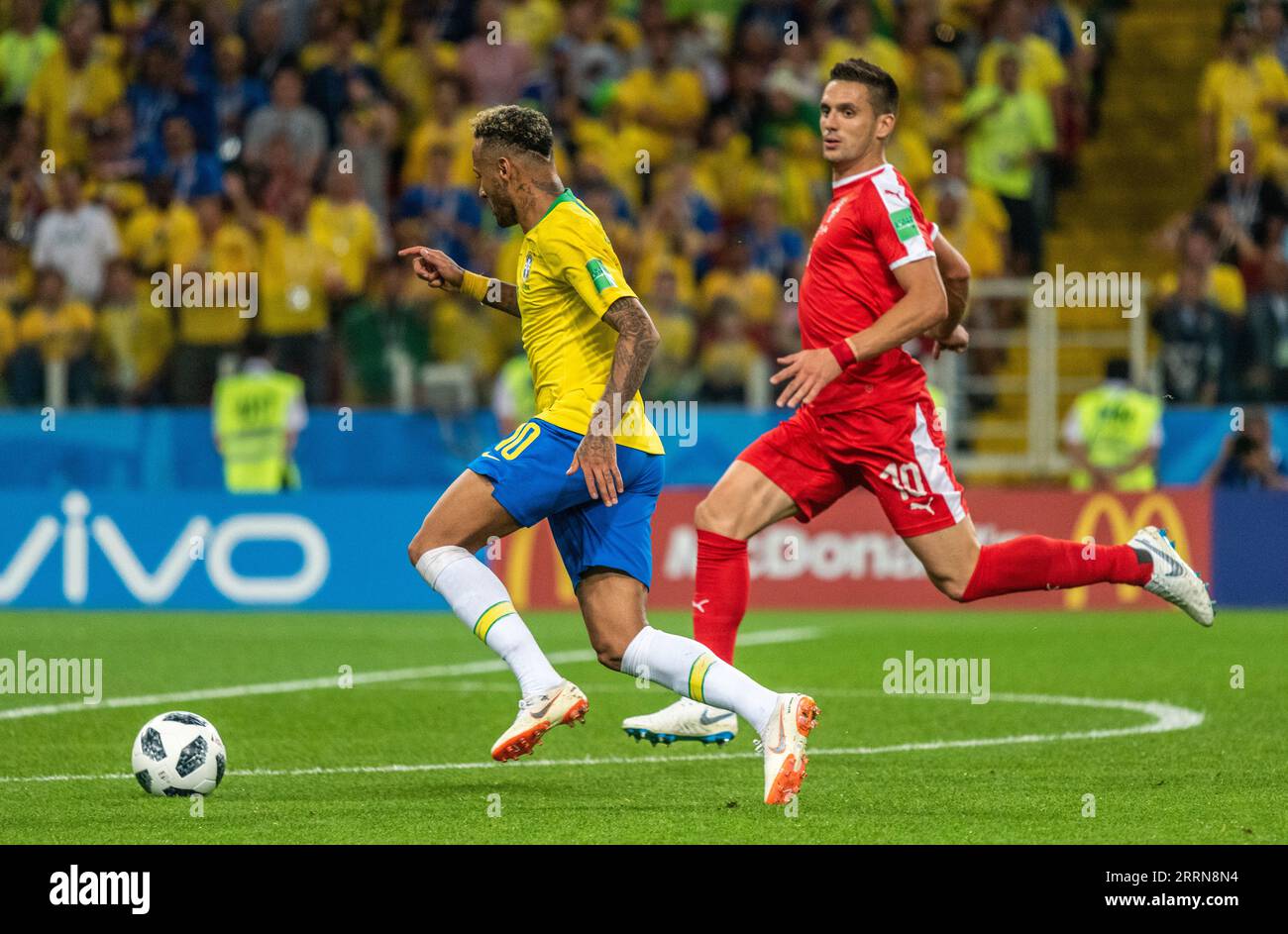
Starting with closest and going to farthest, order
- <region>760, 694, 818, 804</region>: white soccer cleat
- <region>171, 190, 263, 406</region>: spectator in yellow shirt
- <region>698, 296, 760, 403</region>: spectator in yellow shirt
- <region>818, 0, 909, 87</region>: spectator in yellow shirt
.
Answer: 1. <region>760, 694, 818, 804</region>: white soccer cleat
2. <region>698, 296, 760, 403</region>: spectator in yellow shirt
3. <region>171, 190, 263, 406</region>: spectator in yellow shirt
4. <region>818, 0, 909, 87</region>: spectator in yellow shirt

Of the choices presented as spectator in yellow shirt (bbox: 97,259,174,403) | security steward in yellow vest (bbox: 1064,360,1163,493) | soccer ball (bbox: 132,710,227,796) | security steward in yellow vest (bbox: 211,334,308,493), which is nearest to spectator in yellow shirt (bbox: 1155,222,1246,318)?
security steward in yellow vest (bbox: 1064,360,1163,493)

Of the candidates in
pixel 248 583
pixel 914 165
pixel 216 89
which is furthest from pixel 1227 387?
pixel 216 89

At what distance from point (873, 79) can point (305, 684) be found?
183 inches

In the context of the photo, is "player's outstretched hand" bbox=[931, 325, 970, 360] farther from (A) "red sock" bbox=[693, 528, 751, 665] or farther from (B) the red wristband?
(A) "red sock" bbox=[693, 528, 751, 665]

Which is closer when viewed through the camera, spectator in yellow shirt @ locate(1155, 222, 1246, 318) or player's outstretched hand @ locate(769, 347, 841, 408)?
player's outstretched hand @ locate(769, 347, 841, 408)

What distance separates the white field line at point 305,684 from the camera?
392 inches

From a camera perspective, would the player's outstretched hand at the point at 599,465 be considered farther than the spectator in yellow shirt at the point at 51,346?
No

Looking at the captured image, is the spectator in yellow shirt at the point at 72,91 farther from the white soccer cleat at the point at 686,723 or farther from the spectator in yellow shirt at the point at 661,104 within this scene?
the white soccer cleat at the point at 686,723

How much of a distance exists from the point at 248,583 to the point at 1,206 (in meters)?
5.28

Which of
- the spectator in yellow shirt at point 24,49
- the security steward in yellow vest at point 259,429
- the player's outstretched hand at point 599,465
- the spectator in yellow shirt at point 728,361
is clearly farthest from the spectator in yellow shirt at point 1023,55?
the player's outstretched hand at point 599,465

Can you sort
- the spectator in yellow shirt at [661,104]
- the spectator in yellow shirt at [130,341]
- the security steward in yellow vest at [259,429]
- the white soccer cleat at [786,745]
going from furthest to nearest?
1. the spectator in yellow shirt at [661,104]
2. the spectator in yellow shirt at [130,341]
3. the security steward in yellow vest at [259,429]
4. the white soccer cleat at [786,745]

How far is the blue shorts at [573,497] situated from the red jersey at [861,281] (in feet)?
2.98

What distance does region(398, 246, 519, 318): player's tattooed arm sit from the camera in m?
7.91

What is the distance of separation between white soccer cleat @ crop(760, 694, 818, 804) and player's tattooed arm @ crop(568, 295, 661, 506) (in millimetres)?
938
